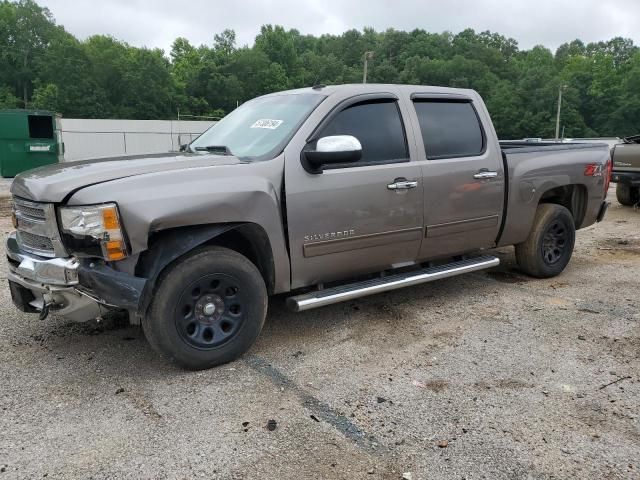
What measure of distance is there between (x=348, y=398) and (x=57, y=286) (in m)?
1.89

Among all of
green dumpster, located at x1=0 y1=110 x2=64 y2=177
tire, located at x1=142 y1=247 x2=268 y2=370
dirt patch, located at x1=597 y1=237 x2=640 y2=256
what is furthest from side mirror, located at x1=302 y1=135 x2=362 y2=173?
green dumpster, located at x1=0 y1=110 x2=64 y2=177

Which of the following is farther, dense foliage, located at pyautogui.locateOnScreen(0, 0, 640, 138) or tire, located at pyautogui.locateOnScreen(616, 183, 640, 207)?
dense foliage, located at pyautogui.locateOnScreen(0, 0, 640, 138)

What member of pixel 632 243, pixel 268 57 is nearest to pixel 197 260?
pixel 632 243

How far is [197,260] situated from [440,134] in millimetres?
2476

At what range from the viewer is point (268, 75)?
82.7m

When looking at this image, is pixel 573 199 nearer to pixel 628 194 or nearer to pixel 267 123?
pixel 267 123

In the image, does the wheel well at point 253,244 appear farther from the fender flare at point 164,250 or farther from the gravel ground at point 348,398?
the gravel ground at point 348,398

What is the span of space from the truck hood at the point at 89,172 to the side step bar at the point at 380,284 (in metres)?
1.11

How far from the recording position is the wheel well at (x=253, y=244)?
3752 mm

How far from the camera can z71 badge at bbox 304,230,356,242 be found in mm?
3932

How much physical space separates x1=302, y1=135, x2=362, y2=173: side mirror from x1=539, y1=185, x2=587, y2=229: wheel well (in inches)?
116

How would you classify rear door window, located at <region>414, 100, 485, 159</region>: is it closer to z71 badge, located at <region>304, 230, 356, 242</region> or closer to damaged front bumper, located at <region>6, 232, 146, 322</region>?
z71 badge, located at <region>304, 230, 356, 242</region>

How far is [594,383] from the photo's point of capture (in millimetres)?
3510

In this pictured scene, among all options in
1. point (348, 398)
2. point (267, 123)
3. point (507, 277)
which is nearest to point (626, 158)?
point (507, 277)
